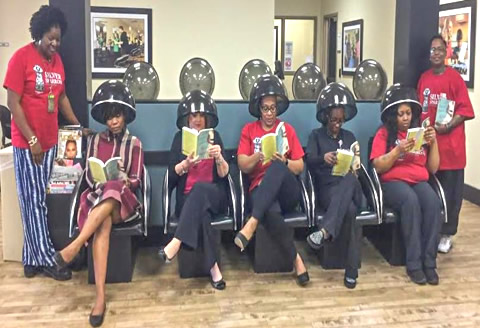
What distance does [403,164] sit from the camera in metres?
3.75

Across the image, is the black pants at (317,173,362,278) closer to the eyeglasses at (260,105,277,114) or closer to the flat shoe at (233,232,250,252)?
the flat shoe at (233,232,250,252)

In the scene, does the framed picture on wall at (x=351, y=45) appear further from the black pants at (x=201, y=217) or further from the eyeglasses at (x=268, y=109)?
the black pants at (x=201, y=217)

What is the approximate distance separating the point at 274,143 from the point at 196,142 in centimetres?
50

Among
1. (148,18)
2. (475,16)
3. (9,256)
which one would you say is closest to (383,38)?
(475,16)

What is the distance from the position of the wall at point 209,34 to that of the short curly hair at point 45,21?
10.6 feet

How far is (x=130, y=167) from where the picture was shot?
3439mm

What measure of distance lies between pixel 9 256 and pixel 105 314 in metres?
1.21

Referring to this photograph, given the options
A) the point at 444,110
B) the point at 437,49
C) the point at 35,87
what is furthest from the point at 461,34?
the point at 35,87

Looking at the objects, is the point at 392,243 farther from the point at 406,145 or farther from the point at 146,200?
the point at 146,200

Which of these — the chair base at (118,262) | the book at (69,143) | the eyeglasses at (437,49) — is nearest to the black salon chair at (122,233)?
the chair base at (118,262)

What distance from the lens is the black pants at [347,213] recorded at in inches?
135

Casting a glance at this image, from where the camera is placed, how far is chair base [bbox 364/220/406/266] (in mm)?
3826

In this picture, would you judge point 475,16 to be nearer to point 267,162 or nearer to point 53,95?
point 267,162

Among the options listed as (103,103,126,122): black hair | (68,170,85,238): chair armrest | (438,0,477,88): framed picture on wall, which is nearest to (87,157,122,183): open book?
(68,170,85,238): chair armrest
